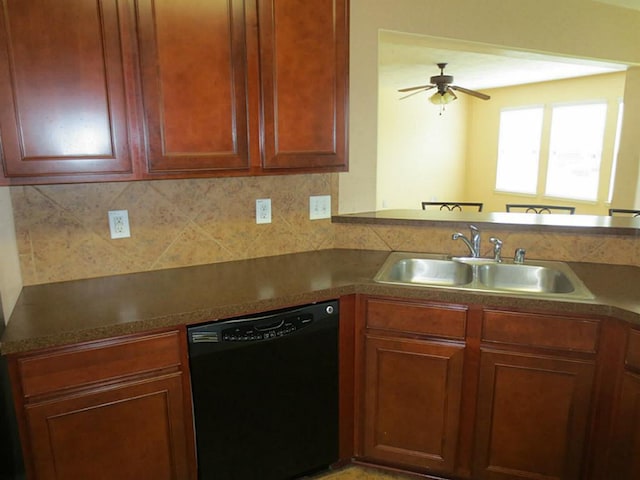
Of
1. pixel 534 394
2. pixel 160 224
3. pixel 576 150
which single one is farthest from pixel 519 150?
pixel 160 224

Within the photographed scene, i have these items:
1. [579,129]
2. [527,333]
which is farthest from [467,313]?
[579,129]

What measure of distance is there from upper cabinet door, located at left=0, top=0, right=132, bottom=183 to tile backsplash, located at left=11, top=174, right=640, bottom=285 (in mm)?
374

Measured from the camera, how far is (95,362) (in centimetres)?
138

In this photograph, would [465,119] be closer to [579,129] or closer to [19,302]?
[579,129]

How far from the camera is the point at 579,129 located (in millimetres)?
6109

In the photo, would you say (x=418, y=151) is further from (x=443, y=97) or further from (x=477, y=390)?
(x=477, y=390)

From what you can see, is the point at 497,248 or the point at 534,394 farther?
the point at 497,248

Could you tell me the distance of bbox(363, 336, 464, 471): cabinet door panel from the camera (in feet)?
5.82

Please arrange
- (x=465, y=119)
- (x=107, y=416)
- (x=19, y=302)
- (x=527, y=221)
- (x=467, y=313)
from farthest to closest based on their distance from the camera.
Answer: (x=465, y=119), (x=527, y=221), (x=467, y=313), (x=19, y=302), (x=107, y=416)

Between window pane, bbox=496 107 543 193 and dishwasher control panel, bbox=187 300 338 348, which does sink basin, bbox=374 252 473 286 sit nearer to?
dishwasher control panel, bbox=187 300 338 348

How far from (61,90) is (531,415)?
2089 mm

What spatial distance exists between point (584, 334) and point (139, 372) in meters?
1.59

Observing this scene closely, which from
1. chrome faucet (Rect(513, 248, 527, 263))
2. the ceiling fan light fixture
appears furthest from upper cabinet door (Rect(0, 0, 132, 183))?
the ceiling fan light fixture

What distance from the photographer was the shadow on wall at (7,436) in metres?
1.31
